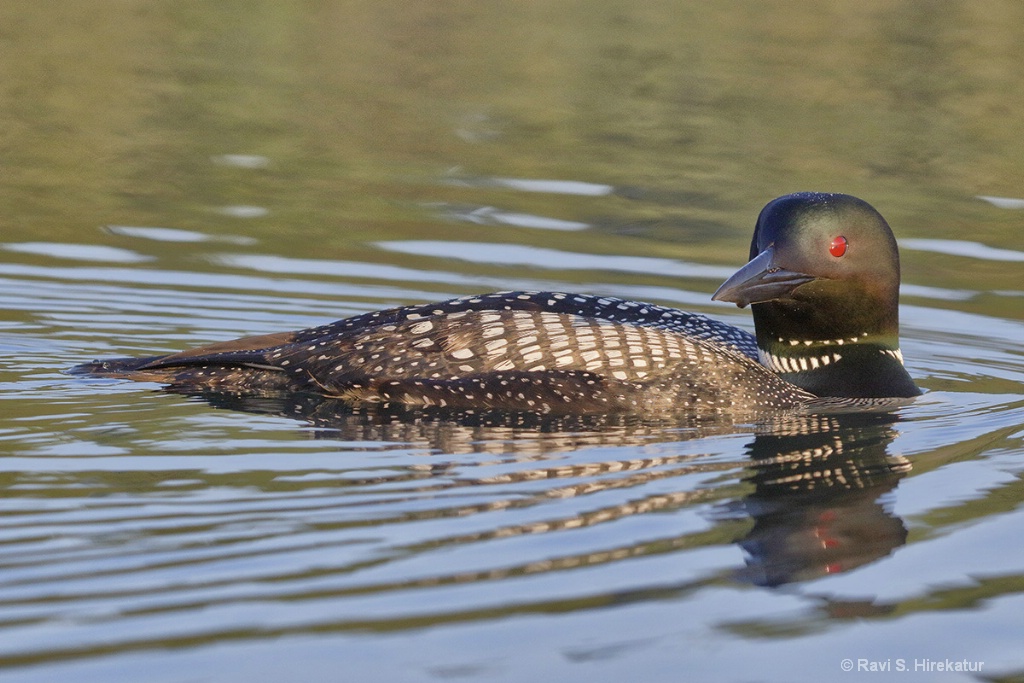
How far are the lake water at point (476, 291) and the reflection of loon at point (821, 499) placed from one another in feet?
0.06

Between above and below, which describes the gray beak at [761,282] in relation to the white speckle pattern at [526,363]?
above

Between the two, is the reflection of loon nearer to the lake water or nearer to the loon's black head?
the lake water

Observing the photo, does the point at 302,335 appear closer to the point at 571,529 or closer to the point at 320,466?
the point at 320,466

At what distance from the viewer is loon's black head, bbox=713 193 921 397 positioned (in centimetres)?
612

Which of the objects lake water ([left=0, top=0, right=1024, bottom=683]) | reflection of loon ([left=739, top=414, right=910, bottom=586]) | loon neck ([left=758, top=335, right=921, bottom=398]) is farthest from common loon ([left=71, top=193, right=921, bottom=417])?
reflection of loon ([left=739, top=414, right=910, bottom=586])

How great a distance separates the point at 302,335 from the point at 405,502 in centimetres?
190

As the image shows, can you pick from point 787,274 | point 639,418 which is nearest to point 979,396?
point 787,274

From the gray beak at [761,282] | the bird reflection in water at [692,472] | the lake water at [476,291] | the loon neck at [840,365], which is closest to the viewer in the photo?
the lake water at [476,291]

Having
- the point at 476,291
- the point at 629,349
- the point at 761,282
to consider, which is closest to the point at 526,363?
the point at 629,349

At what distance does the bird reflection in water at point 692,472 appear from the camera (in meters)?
4.44

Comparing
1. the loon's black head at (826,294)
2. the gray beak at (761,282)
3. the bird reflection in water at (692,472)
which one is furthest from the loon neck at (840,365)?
the gray beak at (761,282)

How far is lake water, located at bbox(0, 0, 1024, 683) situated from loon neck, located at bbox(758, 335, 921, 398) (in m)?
0.17

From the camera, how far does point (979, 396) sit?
666 cm

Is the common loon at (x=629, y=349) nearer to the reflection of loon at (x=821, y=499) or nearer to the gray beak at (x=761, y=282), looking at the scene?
the gray beak at (x=761, y=282)
